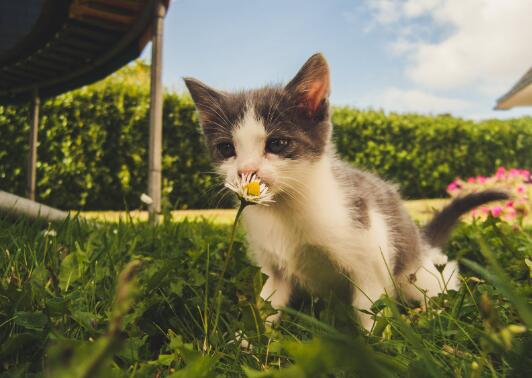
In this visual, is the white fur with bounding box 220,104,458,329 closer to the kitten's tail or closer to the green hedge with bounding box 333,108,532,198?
the kitten's tail

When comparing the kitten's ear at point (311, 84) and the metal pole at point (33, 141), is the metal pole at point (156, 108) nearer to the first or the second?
the kitten's ear at point (311, 84)

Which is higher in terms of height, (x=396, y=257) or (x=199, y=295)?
(x=396, y=257)

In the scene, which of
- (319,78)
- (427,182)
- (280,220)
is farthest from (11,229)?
(427,182)

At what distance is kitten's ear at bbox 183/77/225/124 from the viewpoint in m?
2.09

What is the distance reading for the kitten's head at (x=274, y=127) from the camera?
1.77 metres

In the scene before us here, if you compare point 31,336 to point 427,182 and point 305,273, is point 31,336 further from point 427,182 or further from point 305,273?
point 427,182

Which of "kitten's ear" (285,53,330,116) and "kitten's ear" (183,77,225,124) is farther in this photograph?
"kitten's ear" (183,77,225,124)

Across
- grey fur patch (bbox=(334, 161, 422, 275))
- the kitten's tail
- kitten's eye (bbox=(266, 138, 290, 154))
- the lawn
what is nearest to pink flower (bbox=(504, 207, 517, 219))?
the lawn

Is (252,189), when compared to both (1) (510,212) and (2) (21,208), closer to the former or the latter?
(2) (21,208)

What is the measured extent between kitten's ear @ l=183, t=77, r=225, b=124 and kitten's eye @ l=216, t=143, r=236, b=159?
0.21 meters

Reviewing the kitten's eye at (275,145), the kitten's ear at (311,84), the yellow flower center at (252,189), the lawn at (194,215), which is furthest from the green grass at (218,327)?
the lawn at (194,215)

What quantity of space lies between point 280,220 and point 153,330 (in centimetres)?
68

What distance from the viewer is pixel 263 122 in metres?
1.84

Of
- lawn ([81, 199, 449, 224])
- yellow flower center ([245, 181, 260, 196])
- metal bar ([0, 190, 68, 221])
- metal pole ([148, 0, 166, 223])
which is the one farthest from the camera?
metal pole ([148, 0, 166, 223])
